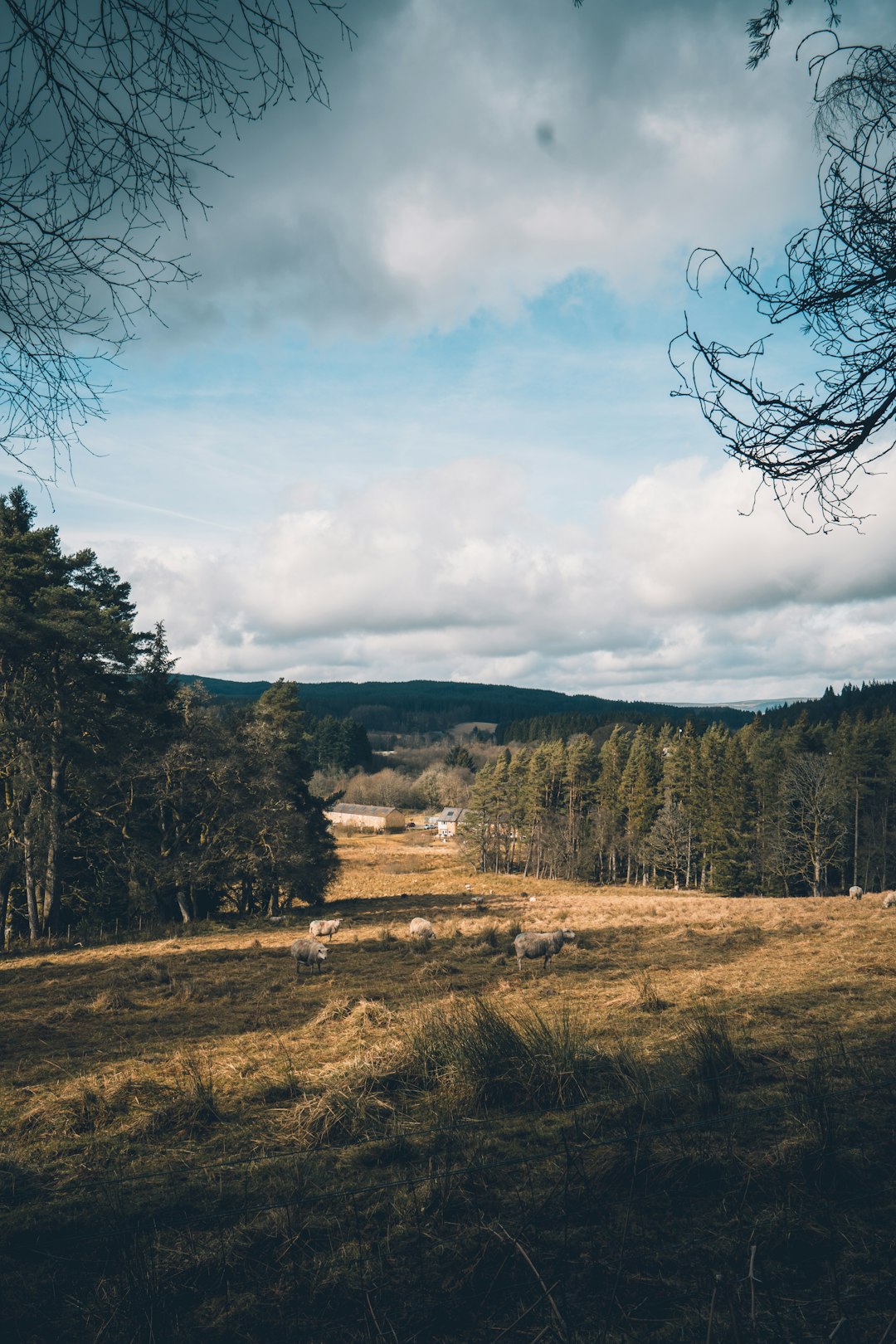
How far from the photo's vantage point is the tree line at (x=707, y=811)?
150 feet

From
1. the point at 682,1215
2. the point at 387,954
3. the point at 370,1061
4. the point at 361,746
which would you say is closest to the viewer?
the point at 682,1215

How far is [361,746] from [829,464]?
120 meters

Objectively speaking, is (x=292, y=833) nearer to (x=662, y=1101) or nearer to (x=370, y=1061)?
(x=370, y=1061)

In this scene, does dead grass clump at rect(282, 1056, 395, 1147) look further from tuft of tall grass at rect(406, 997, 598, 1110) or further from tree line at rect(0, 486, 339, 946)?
tree line at rect(0, 486, 339, 946)

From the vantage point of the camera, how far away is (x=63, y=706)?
2234 cm

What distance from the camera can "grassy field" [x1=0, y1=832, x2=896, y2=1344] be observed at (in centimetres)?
291

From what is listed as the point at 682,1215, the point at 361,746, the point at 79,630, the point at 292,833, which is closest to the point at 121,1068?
the point at 682,1215

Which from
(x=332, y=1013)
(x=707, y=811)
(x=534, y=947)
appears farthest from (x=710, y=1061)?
(x=707, y=811)

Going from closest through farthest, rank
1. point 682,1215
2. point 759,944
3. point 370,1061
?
point 682,1215, point 370,1061, point 759,944

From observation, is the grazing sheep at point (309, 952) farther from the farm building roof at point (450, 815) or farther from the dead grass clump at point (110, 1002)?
the farm building roof at point (450, 815)

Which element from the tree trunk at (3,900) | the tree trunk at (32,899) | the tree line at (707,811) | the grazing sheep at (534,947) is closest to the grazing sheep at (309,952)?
the grazing sheep at (534,947)

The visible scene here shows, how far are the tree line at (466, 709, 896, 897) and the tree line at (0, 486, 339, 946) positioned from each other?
33.6 m

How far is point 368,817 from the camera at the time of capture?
369 feet

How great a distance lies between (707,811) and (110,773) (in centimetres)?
4613
